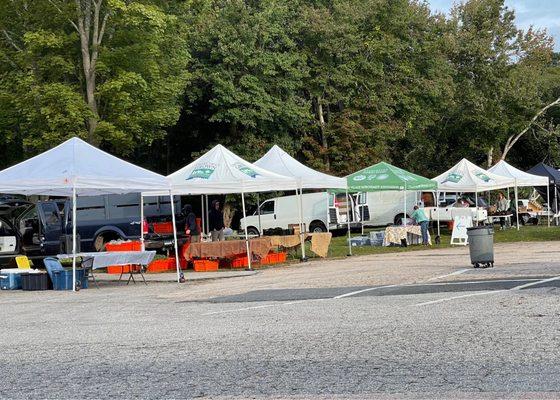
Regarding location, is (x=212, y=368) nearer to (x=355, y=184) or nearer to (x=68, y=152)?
(x=68, y=152)

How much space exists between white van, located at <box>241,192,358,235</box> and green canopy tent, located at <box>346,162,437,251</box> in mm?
8215

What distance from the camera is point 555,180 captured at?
4303 cm

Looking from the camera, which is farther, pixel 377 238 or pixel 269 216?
pixel 269 216

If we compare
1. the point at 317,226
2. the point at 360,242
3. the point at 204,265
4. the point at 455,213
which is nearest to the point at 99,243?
the point at 204,265

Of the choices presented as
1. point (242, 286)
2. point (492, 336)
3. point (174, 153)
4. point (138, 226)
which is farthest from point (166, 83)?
point (492, 336)

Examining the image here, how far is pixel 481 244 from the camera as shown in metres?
21.3

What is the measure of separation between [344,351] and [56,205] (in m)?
20.8

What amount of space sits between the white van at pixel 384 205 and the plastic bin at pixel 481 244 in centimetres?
2374

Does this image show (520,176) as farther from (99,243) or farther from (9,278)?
(9,278)

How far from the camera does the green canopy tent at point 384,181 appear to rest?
1283 inches

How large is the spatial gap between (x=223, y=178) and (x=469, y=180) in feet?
50.9

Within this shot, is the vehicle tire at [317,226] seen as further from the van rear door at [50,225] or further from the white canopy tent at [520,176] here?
the van rear door at [50,225]

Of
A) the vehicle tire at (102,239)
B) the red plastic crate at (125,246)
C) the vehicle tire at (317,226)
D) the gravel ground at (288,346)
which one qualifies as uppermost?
the vehicle tire at (317,226)

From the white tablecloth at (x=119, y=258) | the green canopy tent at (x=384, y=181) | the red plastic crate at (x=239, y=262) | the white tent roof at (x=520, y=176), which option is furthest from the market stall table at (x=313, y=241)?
the white tent roof at (x=520, y=176)
